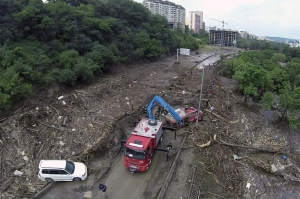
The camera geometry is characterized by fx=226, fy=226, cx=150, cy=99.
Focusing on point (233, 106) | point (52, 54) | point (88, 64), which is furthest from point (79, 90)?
point (233, 106)

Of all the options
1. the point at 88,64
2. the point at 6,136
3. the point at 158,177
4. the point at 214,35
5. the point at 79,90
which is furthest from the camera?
the point at 214,35

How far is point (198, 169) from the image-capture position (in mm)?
15812

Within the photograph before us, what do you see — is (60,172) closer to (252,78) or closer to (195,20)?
(252,78)

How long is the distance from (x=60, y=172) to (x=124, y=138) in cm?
665

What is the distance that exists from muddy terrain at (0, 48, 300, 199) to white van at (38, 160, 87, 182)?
2.22 ft

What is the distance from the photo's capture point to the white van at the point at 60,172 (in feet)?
45.5

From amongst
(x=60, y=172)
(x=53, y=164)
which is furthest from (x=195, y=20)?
(x=60, y=172)

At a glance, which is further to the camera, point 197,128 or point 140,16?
point 140,16

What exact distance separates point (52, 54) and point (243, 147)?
85.2ft

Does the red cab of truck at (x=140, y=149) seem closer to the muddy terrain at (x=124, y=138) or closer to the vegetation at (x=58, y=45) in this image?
the muddy terrain at (x=124, y=138)

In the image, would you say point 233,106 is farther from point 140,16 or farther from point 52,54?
point 140,16

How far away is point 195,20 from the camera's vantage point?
150000 millimetres

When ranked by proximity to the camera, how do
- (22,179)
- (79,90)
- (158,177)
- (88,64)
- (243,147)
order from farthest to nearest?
(88,64) → (79,90) → (243,147) → (158,177) → (22,179)

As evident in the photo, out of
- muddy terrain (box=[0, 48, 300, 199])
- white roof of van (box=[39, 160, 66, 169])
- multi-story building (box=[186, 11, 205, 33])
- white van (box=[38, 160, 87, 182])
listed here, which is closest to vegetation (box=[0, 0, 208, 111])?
muddy terrain (box=[0, 48, 300, 199])
